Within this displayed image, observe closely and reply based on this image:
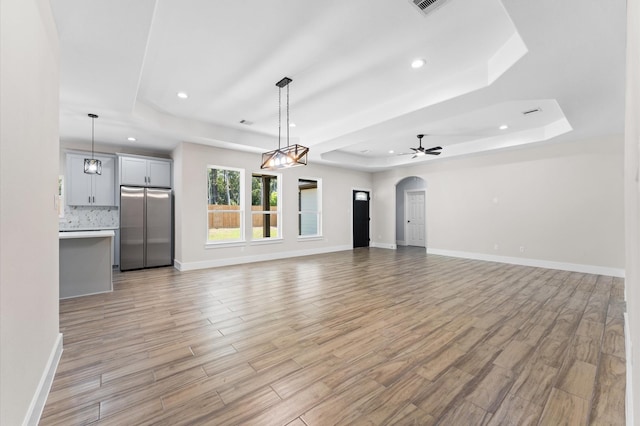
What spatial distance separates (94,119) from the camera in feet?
14.5

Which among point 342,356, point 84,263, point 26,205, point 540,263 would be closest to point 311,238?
point 84,263

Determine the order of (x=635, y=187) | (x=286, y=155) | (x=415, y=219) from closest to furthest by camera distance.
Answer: (x=635, y=187)
(x=286, y=155)
(x=415, y=219)

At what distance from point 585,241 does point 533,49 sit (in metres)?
5.16

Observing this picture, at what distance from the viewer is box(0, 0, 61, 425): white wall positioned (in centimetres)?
119

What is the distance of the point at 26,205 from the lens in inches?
59.4

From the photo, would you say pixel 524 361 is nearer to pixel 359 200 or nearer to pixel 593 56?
pixel 593 56

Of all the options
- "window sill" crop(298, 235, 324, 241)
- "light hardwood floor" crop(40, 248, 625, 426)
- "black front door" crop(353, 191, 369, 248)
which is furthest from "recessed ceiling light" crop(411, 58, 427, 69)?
"black front door" crop(353, 191, 369, 248)

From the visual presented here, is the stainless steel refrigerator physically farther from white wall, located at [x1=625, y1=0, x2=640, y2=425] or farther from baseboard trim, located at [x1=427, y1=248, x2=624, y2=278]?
baseboard trim, located at [x1=427, y1=248, x2=624, y2=278]

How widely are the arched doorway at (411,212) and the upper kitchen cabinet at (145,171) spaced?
784 centimetres

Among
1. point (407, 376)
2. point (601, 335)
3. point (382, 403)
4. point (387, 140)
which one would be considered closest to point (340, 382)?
point (382, 403)

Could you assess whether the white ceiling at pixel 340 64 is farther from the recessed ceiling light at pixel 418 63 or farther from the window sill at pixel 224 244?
the window sill at pixel 224 244

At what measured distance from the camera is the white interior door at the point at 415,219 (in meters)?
10.1

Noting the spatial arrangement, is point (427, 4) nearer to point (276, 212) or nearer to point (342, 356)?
point (342, 356)

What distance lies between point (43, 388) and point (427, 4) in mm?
4023
